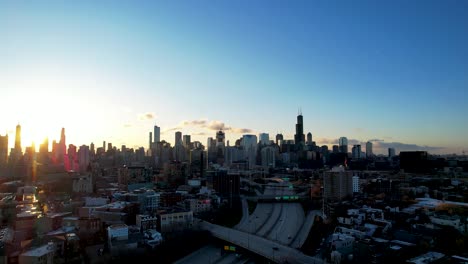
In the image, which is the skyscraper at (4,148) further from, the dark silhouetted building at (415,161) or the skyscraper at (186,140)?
the dark silhouetted building at (415,161)

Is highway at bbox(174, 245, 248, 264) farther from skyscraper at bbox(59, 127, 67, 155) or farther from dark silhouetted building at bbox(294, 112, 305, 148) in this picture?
dark silhouetted building at bbox(294, 112, 305, 148)

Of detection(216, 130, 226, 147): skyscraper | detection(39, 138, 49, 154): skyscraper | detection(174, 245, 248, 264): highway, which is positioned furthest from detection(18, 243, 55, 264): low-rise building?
detection(216, 130, 226, 147): skyscraper

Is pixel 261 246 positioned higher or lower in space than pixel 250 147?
lower

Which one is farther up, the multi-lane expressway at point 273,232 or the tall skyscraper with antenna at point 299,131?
the tall skyscraper with antenna at point 299,131

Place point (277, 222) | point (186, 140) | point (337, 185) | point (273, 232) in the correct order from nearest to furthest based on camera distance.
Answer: point (273, 232)
point (277, 222)
point (337, 185)
point (186, 140)

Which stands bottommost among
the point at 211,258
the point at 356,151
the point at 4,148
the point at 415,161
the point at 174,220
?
the point at 211,258

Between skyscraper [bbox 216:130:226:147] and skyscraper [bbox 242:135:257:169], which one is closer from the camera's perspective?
skyscraper [bbox 242:135:257:169]

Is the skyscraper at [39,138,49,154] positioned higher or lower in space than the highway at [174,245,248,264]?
higher

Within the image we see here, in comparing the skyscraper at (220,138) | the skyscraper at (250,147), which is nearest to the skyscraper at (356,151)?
the skyscraper at (250,147)

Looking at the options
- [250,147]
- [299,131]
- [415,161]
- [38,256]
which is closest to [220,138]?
[250,147]

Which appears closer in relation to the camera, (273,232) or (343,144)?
(273,232)

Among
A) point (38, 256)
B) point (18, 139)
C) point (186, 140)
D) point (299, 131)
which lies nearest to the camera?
point (38, 256)

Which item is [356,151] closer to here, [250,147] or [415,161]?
[250,147]
